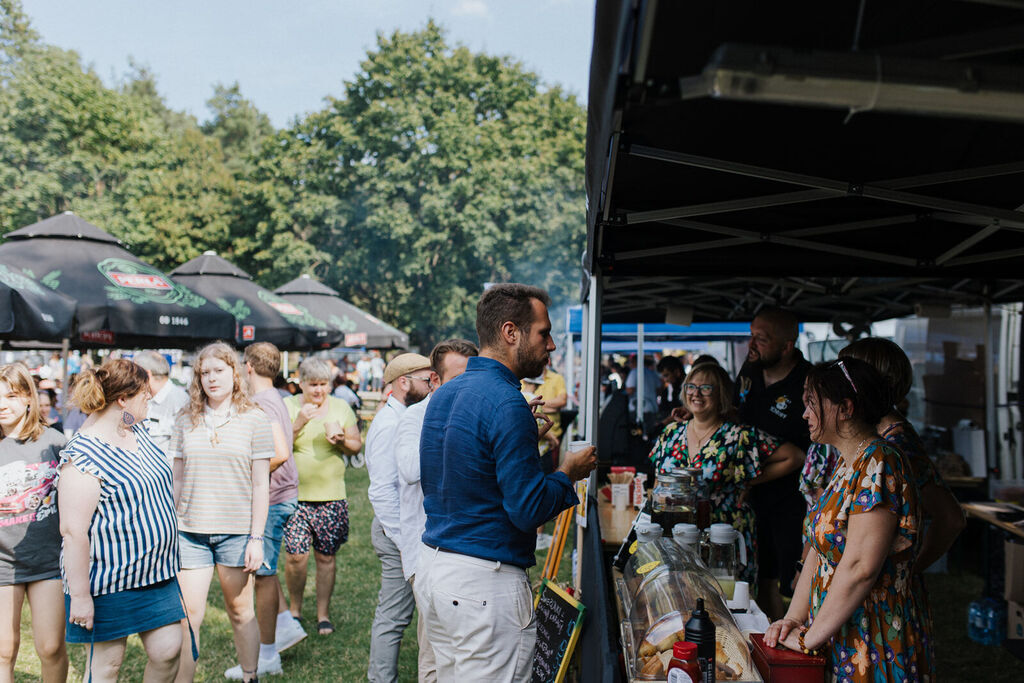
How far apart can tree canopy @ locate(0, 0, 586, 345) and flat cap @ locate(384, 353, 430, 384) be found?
81.6 ft

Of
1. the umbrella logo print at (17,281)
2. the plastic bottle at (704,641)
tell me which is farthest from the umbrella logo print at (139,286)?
the plastic bottle at (704,641)

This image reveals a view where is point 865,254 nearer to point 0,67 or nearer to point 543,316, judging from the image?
point 543,316

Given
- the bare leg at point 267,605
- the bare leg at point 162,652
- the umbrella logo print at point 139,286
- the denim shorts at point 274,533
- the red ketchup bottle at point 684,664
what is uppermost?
the umbrella logo print at point 139,286

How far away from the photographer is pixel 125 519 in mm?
3084

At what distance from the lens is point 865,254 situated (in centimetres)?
361

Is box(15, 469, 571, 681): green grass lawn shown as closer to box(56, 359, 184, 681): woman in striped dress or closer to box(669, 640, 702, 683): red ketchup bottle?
box(56, 359, 184, 681): woman in striped dress

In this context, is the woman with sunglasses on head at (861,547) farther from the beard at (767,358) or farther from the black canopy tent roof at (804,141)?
the beard at (767,358)

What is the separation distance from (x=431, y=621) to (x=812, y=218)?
2295 mm

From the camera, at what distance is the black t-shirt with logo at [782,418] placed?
14.0 feet

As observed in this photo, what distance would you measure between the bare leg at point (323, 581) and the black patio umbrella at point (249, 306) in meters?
4.58

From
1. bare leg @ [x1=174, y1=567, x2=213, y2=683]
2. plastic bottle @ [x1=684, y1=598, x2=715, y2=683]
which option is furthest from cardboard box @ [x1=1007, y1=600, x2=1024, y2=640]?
bare leg @ [x1=174, y1=567, x2=213, y2=683]

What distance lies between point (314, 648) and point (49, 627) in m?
1.93

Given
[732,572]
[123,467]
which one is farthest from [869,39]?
[123,467]

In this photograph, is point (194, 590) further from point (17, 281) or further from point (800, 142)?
point (800, 142)
